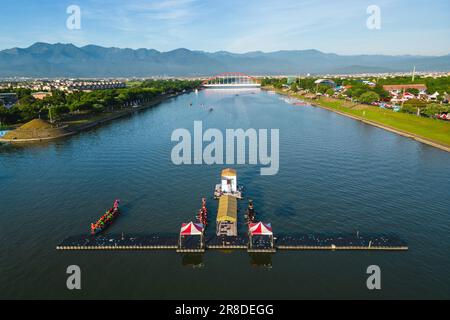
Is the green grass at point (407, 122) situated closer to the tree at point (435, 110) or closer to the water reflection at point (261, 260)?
the tree at point (435, 110)

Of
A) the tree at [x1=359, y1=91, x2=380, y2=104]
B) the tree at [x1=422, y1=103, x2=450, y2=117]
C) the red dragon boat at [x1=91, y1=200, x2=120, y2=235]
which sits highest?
the tree at [x1=359, y1=91, x2=380, y2=104]

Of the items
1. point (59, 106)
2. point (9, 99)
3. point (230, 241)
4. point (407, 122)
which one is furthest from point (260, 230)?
point (9, 99)

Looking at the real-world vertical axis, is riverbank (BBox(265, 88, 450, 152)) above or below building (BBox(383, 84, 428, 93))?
below

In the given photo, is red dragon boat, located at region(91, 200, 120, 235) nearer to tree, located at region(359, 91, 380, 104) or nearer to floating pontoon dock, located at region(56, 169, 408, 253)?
floating pontoon dock, located at region(56, 169, 408, 253)

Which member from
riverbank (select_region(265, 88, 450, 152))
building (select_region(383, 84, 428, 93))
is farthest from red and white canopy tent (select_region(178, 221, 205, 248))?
building (select_region(383, 84, 428, 93))

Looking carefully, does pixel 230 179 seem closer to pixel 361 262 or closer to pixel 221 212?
pixel 221 212
